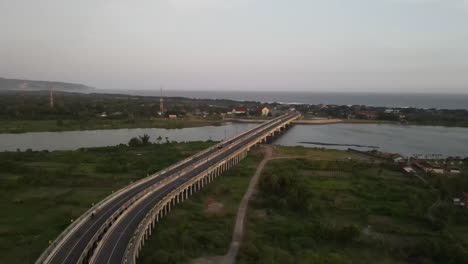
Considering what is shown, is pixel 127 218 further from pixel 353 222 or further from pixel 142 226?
pixel 353 222

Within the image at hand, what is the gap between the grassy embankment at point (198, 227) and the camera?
20247 millimetres

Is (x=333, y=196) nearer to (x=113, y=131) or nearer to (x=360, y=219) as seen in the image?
(x=360, y=219)

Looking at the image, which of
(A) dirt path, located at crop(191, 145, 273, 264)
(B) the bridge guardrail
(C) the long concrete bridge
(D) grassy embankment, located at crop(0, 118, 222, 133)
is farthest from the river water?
(B) the bridge guardrail

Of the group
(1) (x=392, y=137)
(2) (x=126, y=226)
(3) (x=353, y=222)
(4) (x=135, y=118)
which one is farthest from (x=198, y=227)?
(4) (x=135, y=118)

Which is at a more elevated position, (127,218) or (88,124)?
(88,124)

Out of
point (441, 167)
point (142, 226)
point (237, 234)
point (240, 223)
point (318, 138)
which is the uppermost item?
point (441, 167)

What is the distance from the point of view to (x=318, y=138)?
74250 millimetres

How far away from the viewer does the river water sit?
59344mm

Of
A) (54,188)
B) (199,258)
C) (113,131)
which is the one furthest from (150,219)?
(113,131)

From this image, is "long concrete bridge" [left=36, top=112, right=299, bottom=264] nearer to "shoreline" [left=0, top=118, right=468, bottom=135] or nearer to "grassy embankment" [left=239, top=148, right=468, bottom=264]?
"grassy embankment" [left=239, top=148, right=468, bottom=264]

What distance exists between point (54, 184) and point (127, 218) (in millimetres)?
14730

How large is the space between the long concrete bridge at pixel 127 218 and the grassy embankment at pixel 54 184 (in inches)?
96.2

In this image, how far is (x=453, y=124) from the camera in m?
95.8

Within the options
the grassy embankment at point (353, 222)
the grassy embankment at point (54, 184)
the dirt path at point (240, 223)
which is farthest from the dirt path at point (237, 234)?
the grassy embankment at point (54, 184)
